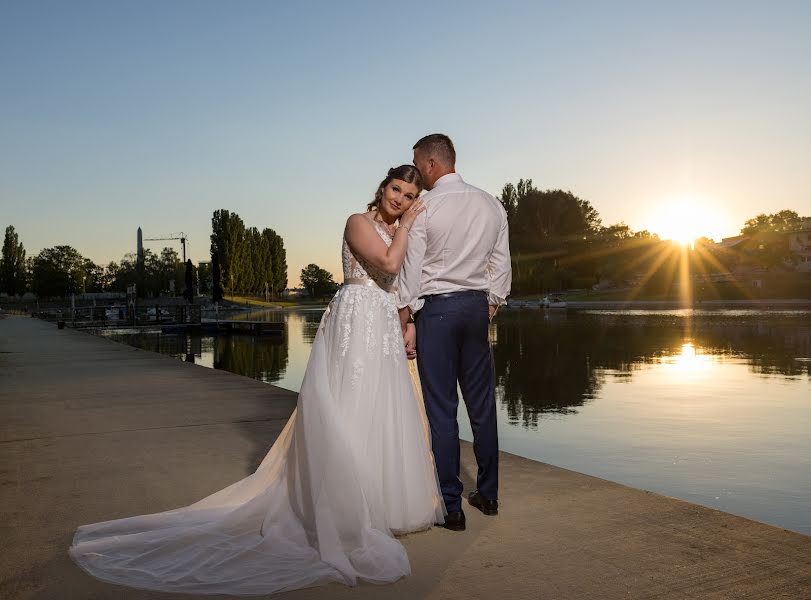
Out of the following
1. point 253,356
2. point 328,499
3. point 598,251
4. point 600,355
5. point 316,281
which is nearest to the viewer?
point 328,499

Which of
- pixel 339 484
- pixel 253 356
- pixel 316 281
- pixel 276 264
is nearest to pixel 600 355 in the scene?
pixel 253 356

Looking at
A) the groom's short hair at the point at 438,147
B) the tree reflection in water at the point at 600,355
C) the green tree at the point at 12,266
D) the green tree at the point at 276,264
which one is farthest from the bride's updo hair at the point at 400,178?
the green tree at the point at 12,266

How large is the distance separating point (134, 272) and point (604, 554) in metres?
113

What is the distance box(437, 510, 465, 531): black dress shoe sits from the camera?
3.79 m

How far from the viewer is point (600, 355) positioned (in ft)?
71.1

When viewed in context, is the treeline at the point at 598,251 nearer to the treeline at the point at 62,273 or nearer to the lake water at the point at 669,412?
the treeline at the point at 62,273

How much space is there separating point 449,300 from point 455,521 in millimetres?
1118

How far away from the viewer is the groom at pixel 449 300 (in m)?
3.81

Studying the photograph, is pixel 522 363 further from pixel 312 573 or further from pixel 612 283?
pixel 612 283

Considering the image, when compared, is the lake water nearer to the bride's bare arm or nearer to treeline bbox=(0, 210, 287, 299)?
the bride's bare arm

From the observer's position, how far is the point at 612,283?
335 feet

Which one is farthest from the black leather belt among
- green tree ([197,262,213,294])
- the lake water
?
green tree ([197,262,213,294])

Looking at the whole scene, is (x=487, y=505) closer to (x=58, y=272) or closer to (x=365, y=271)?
(x=365, y=271)

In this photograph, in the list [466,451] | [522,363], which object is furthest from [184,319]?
[466,451]
